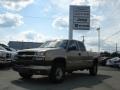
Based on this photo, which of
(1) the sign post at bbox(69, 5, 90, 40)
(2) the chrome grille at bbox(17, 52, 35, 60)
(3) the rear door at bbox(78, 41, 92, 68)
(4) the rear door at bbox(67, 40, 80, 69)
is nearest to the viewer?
(2) the chrome grille at bbox(17, 52, 35, 60)

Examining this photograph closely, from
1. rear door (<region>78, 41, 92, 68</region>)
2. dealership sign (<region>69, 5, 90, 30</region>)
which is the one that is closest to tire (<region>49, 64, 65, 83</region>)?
rear door (<region>78, 41, 92, 68</region>)

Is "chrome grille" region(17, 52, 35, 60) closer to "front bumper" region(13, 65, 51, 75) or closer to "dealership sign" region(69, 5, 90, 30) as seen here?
"front bumper" region(13, 65, 51, 75)

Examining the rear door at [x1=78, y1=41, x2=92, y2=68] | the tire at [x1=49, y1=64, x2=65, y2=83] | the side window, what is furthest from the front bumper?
the rear door at [x1=78, y1=41, x2=92, y2=68]

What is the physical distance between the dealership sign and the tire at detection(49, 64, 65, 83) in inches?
1906

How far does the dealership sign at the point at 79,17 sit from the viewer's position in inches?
2500

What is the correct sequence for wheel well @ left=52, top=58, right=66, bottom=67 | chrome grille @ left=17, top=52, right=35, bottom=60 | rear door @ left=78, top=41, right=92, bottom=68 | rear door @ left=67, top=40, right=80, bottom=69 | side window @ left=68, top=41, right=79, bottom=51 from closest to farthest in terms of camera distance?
chrome grille @ left=17, top=52, right=35, bottom=60 → wheel well @ left=52, top=58, right=66, bottom=67 → rear door @ left=67, top=40, right=80, bottom=69 → side window @ left=68, top=41, right=79, bottom=51 → rear door @ left=78, top=41, right=92, bottom=68

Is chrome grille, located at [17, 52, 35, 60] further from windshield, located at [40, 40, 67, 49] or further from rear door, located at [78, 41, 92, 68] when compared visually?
rear door, located at [78, 41, 92, 68]

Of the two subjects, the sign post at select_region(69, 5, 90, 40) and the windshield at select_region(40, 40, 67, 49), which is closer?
the windshield at select_region(40, 40, 67, 49)

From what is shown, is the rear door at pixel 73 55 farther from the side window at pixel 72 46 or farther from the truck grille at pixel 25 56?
the truck grille at pixel 25 56

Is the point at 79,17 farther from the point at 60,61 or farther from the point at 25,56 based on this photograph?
the point at 25,56

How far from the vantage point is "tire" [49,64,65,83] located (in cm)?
1375

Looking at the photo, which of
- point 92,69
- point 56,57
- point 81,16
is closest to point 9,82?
point 56,57

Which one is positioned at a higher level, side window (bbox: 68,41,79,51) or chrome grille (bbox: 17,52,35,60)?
side window (bbox: 68,41,79,51)

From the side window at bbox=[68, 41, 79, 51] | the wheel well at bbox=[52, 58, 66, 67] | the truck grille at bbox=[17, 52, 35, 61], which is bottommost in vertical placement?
the wheel well at bbox=[52, 58, 66, 67]
